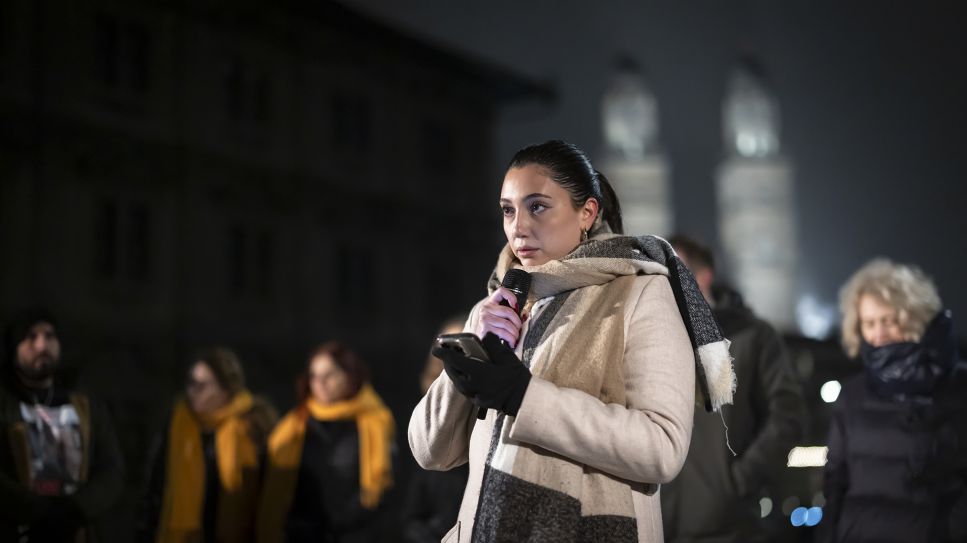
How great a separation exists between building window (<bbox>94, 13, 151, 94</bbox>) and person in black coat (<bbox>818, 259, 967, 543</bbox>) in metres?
19.2

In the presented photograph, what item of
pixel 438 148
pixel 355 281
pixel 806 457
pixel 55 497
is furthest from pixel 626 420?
pixel 438 148

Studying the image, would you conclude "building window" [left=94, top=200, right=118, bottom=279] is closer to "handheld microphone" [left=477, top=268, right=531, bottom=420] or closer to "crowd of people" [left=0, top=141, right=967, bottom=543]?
"crowd of people" [left=0, top=141, right=967, bottom=543]

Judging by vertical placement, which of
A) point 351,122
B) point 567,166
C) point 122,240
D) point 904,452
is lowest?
point 904,452

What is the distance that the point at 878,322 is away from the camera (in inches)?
200

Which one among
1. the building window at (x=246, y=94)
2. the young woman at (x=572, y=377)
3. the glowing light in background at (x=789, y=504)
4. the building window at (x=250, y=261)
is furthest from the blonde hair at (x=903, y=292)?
the building window at (x=246, y=94)

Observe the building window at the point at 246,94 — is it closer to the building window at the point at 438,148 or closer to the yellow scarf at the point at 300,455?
the building window at the point at 438,148

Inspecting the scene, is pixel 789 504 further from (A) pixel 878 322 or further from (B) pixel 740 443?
(A) pixel 878 322

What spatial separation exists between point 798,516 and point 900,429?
5239 mm

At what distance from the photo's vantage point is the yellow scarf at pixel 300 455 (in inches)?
266

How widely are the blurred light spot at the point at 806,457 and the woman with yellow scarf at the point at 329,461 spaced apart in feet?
9.52

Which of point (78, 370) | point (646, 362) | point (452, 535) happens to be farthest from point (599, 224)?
point (78, 370)

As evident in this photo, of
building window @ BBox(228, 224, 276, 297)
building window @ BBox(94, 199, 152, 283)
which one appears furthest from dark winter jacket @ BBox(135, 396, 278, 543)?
building window @ BBox(228, 224, 276, 297)

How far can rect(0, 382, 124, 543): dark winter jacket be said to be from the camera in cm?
525

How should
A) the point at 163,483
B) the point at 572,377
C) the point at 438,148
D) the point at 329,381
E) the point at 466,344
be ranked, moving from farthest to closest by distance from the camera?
the point at 438,148
the point at 329,381
the point at 163,483
the point at 572,377
the point at 466,344
